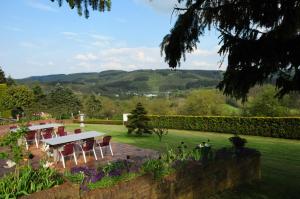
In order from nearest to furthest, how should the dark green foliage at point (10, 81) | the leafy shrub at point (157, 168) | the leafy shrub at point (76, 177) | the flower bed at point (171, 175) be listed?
the leafy shrub at point (76, 177), the flower bed at point (171, 175), the leafy shrub at point (157, 168), the dark green foliage at point (10, 81)

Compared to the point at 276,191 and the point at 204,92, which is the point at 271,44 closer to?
the point at 276,191

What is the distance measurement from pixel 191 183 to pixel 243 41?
3226 millimetres

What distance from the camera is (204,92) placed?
49312 mm

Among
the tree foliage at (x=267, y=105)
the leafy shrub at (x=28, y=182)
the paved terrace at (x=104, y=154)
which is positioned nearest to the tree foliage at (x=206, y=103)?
the tree foliage at (x=267, y=105)

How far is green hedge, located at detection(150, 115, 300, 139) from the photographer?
1952cm

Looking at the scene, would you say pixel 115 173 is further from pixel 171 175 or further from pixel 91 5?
pixel 91 5

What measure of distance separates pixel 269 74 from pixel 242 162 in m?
3.15

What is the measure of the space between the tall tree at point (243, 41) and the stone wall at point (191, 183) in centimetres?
203

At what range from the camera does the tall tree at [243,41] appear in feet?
16.8

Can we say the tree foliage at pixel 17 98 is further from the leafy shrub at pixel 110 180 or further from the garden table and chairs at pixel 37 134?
the leafy shrub at pixel 110 180

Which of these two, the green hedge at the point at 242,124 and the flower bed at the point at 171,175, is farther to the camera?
the green hedge at the point at 242,124

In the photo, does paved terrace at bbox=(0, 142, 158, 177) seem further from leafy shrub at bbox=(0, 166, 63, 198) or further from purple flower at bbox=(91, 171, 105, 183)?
leafy shrub at bbox=(0, 166, 63, 198)

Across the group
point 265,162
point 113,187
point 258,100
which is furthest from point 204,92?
point 113,187

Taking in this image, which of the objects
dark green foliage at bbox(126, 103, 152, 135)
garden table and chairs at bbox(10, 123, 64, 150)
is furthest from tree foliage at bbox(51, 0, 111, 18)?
dark green foliage at bbox(126, 103, 152, 135)
